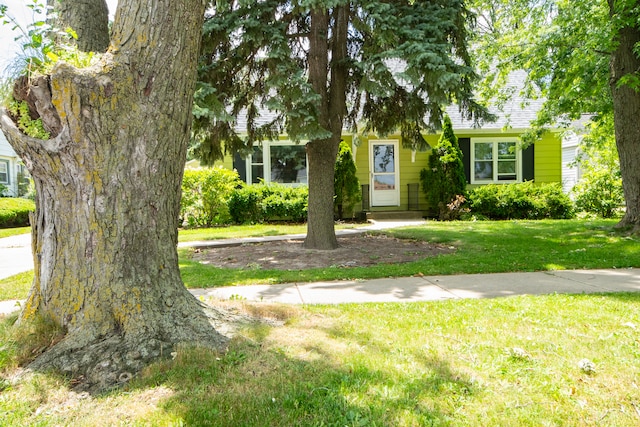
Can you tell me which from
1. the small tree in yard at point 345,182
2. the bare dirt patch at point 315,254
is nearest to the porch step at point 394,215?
the small tree in yard at point 345,182

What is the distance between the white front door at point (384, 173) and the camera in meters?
16.4

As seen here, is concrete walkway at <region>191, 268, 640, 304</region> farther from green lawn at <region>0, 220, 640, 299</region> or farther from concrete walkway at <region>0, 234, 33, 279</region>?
concrete walkway at <region>0, 234, 33, 279</region>

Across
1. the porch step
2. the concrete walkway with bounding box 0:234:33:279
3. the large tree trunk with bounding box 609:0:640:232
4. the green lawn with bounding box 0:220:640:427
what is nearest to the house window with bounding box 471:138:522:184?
the porch step

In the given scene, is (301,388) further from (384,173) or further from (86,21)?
(384,173)

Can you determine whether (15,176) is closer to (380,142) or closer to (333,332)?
(380,142)

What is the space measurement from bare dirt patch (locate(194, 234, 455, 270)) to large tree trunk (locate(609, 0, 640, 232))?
4.30m

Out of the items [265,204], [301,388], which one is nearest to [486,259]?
[301,388]

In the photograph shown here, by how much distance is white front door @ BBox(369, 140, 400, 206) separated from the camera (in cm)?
1642

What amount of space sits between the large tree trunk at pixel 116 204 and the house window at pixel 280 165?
12.9 meters

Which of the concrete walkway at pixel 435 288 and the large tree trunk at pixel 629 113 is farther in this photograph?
the large tree trunk at pixel 629 113

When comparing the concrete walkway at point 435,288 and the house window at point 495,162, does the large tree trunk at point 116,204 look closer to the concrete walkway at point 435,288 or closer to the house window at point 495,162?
the concrete walkway at point 435,288

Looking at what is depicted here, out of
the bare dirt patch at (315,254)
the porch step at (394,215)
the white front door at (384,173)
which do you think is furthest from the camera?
the white front door at (384,173)

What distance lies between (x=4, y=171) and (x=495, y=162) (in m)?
23.9

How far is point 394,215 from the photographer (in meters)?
15.7
